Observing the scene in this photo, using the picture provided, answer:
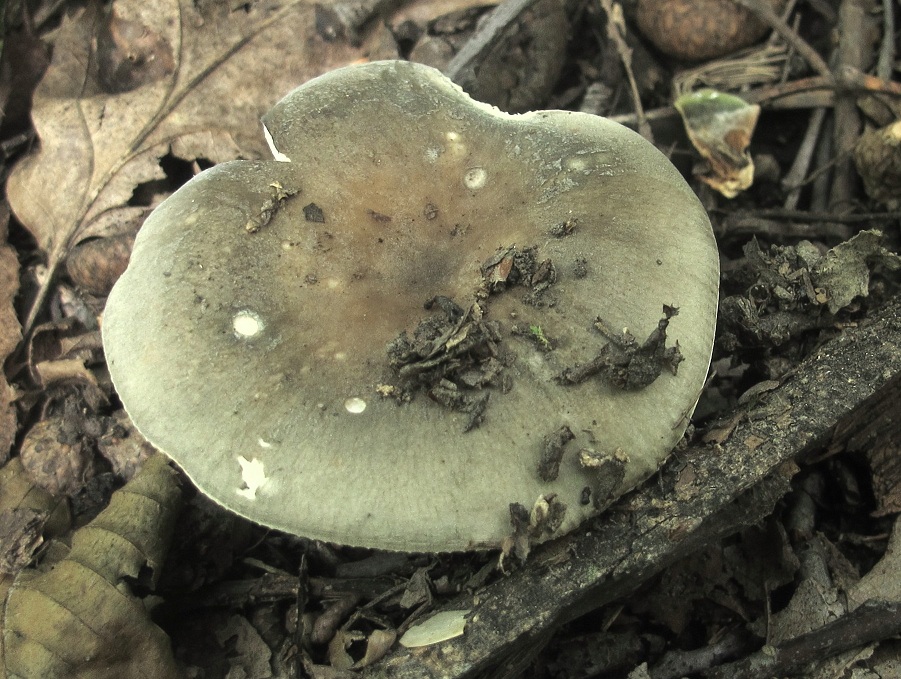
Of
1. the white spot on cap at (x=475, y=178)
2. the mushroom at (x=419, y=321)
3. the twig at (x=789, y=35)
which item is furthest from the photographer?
the twig at (x=789, y=35)

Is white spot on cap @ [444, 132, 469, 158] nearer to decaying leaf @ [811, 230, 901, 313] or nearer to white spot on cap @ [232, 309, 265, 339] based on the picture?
white spot on cap @ [232, 309, 265, 339]

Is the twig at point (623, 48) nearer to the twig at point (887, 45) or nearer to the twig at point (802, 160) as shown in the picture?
the twig at point (802, 160)

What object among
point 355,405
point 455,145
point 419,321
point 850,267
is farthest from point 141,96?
point 850,267

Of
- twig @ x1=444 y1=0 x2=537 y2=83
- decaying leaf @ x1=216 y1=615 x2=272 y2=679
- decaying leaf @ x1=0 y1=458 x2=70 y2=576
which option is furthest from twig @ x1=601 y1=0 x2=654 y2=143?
decaying leaf @ x1=0 y1=458 x2=70 y2=576

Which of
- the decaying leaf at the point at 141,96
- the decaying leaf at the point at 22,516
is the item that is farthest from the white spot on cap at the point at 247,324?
the decaying leaf at the point at 141,96

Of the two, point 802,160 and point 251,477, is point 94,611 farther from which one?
point 802,160

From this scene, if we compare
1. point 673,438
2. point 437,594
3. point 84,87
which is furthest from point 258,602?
point 84,87

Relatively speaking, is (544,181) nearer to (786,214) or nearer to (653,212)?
(653,212)
